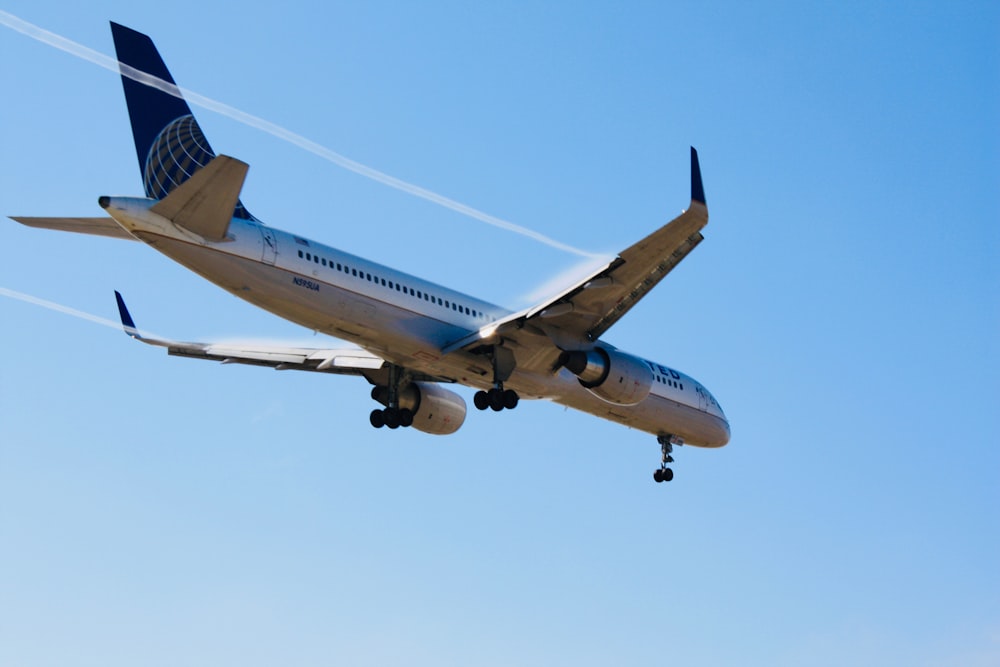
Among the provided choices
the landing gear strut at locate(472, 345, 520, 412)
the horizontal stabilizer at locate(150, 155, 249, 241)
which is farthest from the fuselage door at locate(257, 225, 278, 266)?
the landing gear strut at locate(472, 345, 520, 412)

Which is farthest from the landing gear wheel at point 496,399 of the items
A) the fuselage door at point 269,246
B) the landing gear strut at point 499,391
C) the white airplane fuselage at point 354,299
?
the fuselage door at point 269,246

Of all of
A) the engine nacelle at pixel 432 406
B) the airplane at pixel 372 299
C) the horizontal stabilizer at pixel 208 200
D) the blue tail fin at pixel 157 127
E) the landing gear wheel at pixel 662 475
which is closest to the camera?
the horizontal stabilizer at pixel 208 200

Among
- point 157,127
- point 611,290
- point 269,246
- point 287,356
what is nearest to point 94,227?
point 157,127

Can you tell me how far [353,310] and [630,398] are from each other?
695 cm

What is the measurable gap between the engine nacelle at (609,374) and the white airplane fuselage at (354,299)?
44 centimetres

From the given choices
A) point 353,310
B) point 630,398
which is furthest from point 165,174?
point 630,398

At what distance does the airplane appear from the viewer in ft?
87.4

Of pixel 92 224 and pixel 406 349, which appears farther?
pixel 406 349

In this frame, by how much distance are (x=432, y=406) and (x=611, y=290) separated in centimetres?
723

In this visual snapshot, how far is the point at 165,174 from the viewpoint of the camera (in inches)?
1123

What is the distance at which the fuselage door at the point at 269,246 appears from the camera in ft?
91.1

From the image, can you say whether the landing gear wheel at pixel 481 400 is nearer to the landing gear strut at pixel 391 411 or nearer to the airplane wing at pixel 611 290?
the airplane wing at pixel 611 290

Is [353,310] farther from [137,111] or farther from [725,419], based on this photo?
[725,419]

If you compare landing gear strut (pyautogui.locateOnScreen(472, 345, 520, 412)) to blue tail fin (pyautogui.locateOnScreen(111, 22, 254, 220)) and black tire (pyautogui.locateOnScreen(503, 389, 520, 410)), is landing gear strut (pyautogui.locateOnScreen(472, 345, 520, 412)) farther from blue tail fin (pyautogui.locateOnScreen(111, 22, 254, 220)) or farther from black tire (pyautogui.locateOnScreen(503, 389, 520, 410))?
blue tail fin (pyautogui.locateOnScreen(111, 22, 254, 220))
